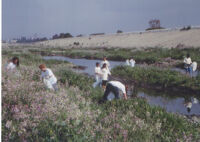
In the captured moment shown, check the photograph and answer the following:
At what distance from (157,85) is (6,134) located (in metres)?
13.2

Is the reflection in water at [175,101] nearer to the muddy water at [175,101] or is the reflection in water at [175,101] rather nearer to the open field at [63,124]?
the muddy water at [175,101]

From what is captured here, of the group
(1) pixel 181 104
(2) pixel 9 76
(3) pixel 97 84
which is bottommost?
(1) pixel 181 104

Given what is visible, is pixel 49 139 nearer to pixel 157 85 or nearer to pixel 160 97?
pixel 160 97

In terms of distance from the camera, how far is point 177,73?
18156 millimetres

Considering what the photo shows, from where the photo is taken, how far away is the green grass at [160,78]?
1566cm

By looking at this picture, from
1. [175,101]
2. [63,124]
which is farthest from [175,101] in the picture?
[63,124]

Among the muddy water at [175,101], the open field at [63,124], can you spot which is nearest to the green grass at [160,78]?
Answer: the muddy water at [175,101]

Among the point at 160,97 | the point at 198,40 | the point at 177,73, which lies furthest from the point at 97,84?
the point at 198,40

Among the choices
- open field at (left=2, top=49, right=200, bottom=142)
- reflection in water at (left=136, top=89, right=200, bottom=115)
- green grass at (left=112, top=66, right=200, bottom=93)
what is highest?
open field at (left=2, top=49, right=200, bottom=142)

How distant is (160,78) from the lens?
17.4 m

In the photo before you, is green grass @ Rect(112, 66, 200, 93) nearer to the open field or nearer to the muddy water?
the muddy water

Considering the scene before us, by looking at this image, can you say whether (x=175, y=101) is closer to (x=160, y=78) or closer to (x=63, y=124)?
(x=160, y=78)

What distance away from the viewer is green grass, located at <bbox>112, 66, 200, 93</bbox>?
15657mm

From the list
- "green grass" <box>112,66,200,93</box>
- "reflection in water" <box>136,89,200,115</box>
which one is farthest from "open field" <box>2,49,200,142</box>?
"green grass" <box>112,66,200,93</box>
